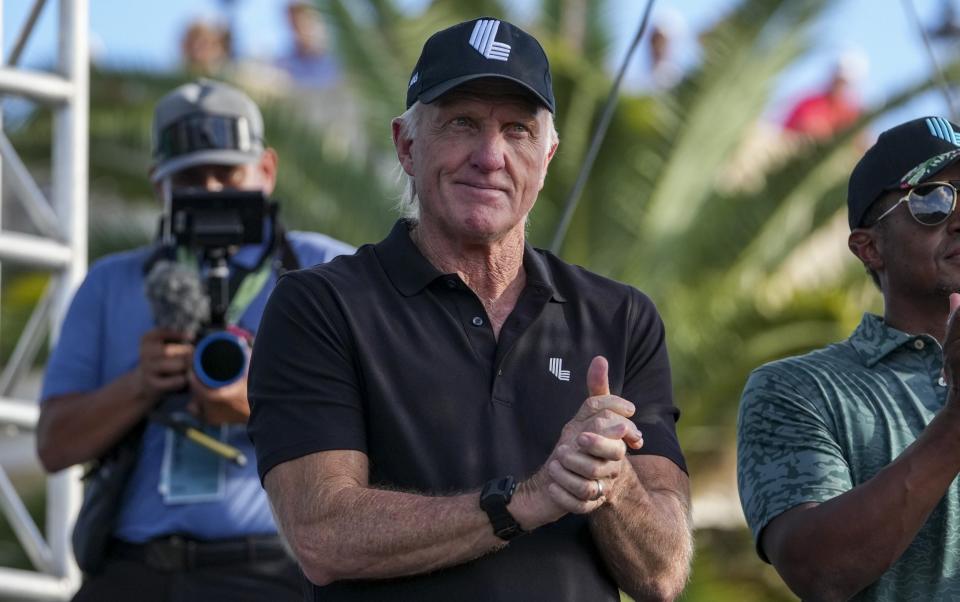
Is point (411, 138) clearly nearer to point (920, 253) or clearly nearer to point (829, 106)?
point (920, 253)

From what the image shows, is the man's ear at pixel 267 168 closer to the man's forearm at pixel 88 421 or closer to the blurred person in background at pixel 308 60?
the man's forearm at pixel 88 421

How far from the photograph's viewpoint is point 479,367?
2.86 m

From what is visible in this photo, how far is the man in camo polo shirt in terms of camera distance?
2961 millimetres

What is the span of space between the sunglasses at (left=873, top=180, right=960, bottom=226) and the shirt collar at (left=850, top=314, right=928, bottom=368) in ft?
0.75

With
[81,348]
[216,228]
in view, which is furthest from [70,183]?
[216,228]

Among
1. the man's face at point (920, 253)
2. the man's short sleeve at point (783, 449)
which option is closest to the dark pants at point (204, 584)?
the man's short sleeve at point (783, 449)

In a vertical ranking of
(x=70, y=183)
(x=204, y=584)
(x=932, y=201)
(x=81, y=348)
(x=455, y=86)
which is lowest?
(x=204, y=584)

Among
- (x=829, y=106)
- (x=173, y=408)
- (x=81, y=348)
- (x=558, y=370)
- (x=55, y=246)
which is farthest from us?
(x=829, y=106)

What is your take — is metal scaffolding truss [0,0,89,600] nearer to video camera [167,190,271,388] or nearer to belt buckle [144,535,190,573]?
video camera [167,190,271,388]

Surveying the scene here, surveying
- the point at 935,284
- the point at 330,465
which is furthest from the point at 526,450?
the point at 935,284

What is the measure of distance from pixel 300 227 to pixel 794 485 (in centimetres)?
724

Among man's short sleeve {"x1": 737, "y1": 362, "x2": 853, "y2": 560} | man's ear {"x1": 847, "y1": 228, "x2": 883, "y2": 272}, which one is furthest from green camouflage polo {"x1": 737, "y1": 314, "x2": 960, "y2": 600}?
man's ear {"x1": 847, "y1": 228, "x2": 883, "y2": 272}

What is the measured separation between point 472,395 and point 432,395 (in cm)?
7

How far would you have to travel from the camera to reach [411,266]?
118 inches
